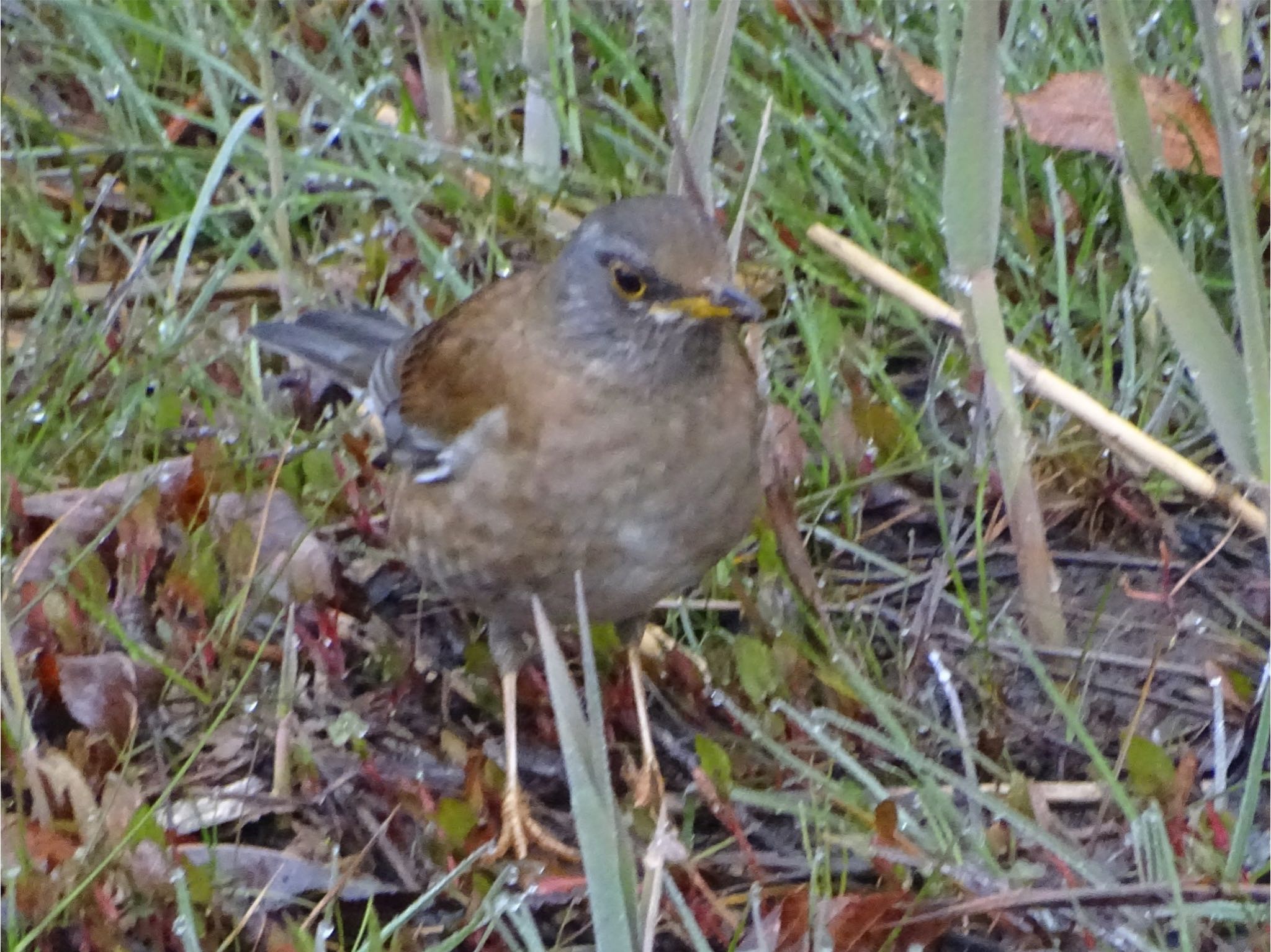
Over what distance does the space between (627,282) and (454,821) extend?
0.94 metres

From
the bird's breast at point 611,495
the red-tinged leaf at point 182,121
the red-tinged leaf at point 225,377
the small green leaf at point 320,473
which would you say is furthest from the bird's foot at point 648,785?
the red-tinged leaf at point 182,121

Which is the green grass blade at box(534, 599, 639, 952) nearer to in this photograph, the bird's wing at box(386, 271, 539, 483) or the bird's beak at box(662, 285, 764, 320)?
the bird's beak at box(662, 285, 764, 320)

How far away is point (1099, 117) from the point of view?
3.77 metres

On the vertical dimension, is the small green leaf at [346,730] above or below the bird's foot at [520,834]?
above

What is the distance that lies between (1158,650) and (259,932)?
1.65 m

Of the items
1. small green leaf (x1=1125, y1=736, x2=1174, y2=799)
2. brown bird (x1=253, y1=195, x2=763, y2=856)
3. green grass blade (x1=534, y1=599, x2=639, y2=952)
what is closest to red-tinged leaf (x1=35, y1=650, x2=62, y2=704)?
brown bird (x1=253, y1=195, x2=763, y2=856)

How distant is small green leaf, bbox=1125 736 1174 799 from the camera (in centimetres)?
262

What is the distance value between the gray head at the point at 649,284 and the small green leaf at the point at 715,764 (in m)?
0.66

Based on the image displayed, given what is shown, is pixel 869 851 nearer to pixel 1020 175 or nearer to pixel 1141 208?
pixel 1141 208

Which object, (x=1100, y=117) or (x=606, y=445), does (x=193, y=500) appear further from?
(x=1100, y=117)

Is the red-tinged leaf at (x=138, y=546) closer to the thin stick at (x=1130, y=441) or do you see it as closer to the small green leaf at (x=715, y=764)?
the small green leaf at (x=715, y=764)

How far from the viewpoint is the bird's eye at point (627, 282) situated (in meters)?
2.76

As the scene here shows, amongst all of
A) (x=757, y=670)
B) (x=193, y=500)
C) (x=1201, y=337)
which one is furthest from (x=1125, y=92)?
(x=193, y=500)

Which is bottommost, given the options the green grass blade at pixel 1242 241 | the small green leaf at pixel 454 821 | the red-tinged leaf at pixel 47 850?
the small green leaf at pixel 454 821
